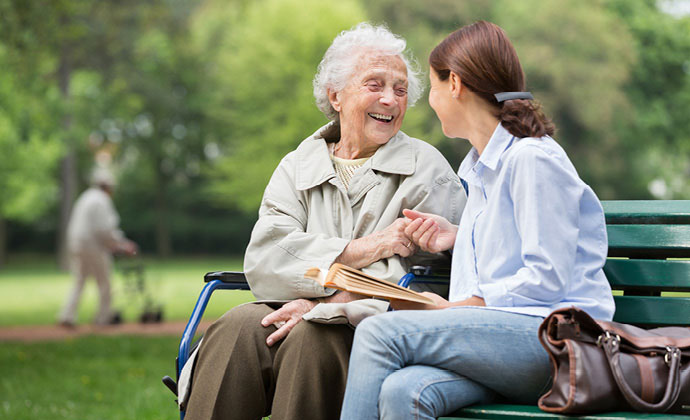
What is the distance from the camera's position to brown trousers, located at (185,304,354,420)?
9.93ft

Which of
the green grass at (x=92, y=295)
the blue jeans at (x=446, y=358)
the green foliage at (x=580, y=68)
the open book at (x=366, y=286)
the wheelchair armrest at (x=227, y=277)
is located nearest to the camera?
the blue jeans at (x=446, y=358)

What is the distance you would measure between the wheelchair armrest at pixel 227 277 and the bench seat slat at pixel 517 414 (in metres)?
1.33

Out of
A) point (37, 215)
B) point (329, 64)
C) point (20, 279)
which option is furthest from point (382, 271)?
point (37, 215)

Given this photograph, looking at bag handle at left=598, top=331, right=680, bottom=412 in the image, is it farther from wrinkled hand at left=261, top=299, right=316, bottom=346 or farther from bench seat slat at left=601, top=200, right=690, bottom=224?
wrinkled hand at left=261, top=299, right=316, bottom=346

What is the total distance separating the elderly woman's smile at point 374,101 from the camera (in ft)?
12.0

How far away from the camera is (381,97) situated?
3.66 metres

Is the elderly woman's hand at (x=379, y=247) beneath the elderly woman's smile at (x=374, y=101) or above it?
beneath

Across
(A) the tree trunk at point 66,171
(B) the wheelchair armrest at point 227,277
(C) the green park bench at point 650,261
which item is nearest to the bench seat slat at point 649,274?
(C) the green park bench at point 650,261

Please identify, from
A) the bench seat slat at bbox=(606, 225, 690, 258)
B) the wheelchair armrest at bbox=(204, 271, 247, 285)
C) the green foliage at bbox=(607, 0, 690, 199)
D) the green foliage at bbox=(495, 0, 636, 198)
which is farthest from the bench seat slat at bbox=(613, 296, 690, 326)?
the green foliage at bbox=(607, 0, 690, 199)

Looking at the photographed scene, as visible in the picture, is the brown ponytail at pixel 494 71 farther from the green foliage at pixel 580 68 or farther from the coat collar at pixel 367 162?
the green foliage at pixel 580 68

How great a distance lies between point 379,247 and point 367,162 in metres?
0.43

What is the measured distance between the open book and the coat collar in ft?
2.74

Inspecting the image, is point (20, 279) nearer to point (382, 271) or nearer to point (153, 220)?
point (153, 220)

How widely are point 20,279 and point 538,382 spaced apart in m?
30.6
